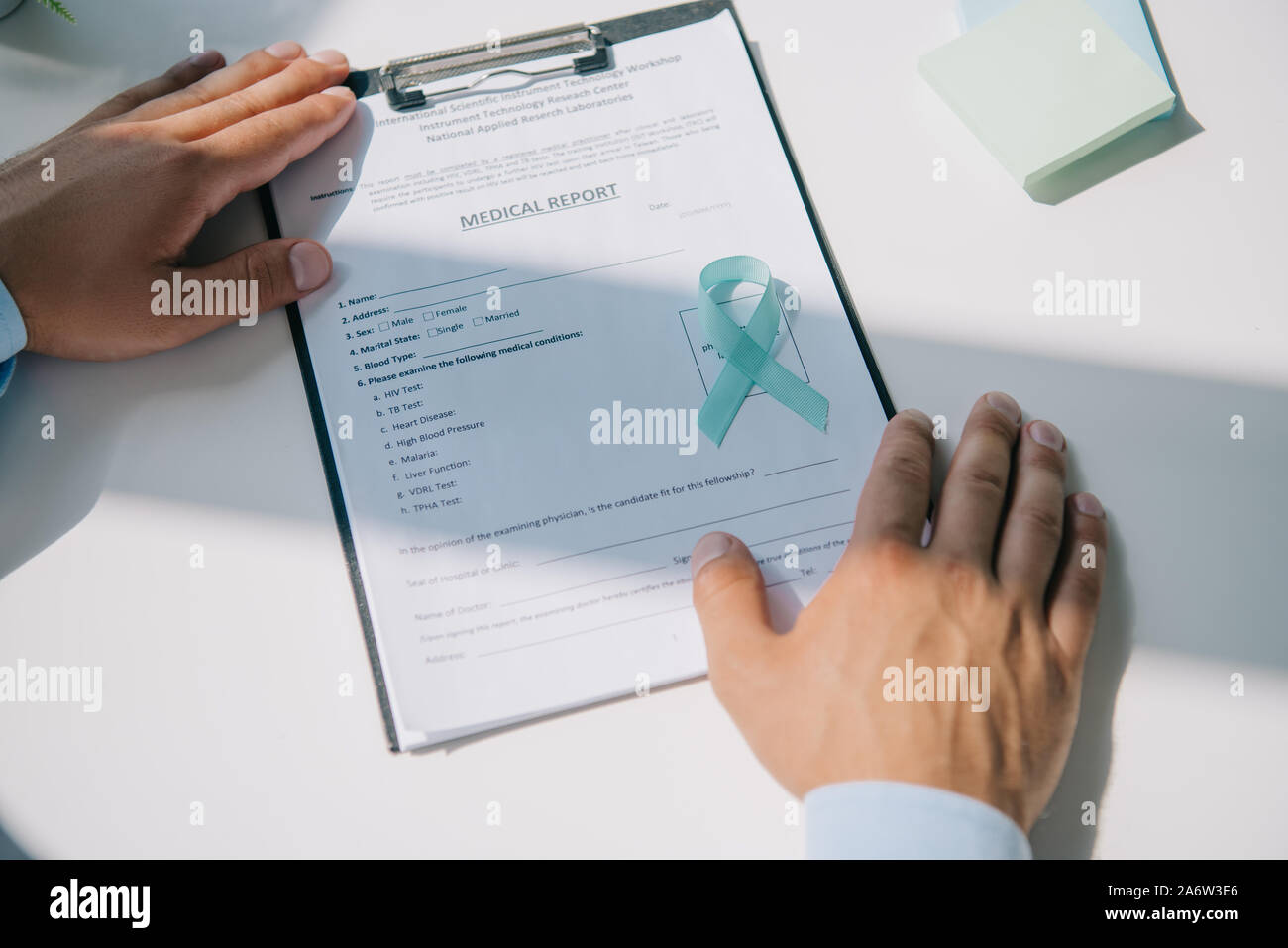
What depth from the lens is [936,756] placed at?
555mm

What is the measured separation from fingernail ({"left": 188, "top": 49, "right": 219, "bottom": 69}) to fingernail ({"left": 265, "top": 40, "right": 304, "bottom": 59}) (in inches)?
2.0

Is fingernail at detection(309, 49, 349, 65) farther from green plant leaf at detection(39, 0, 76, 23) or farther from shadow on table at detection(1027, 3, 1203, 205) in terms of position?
shadow on table at detection(1027, 3, 1203, 205)

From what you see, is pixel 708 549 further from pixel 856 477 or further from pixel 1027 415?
pixel 1027 415

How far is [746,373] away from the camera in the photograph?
691 mm

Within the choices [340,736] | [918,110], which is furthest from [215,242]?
[918,110]

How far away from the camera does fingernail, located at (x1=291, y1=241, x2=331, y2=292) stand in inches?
28.3

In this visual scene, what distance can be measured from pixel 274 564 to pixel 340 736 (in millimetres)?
148

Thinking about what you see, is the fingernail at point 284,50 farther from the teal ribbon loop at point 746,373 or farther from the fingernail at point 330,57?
the teal ribbon loop at point 746,373

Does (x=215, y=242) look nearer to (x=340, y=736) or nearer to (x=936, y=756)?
(x=340, y=736)

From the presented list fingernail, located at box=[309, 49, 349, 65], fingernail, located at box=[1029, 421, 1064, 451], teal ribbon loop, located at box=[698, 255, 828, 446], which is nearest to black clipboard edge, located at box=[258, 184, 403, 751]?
fingernail, located at box=[309, 49, 349, 65]

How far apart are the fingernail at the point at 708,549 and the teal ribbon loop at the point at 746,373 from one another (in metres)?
0.08

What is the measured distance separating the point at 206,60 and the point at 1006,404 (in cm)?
83

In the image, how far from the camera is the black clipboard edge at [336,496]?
0.62 meters

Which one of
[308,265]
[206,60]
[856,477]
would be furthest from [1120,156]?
[206,60]
